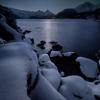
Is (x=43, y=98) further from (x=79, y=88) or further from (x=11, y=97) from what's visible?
(x=79, y=88)

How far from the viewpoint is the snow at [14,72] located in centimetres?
306

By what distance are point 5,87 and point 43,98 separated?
4.03ft

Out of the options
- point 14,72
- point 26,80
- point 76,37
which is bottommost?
point 76,37

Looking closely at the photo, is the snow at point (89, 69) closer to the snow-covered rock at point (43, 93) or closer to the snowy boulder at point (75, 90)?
the snowy boulder at point (75, 90)

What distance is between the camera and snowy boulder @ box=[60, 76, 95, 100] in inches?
272

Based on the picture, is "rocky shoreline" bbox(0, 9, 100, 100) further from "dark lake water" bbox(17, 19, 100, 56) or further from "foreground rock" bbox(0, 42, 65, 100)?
"dark lake water" bbox(17, 19, 100, 56)

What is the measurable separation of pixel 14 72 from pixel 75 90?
396 centimetres

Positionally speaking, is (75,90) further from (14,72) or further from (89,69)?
(89,69)

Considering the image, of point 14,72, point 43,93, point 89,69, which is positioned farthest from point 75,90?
point 89,69

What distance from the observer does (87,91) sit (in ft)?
23.9

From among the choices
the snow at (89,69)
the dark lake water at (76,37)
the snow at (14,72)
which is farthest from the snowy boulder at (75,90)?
the dark lake water at (76,37)

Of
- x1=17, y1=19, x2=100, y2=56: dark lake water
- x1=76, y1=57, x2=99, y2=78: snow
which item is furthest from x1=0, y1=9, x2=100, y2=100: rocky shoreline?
x1=17, y1=19, x2=100, y2=56: dark lake water

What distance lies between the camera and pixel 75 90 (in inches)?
274

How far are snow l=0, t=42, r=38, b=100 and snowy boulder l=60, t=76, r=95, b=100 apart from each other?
303 cm
